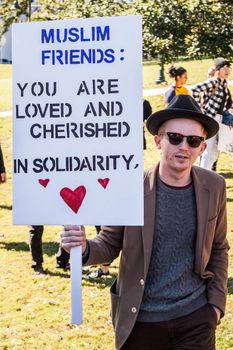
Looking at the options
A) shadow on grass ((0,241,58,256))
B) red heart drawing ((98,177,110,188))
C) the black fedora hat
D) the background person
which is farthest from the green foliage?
red heart drawing ((98,177,110,188))

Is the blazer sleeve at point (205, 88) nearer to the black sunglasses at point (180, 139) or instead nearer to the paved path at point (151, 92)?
the black sunglasses at point (180, 139)

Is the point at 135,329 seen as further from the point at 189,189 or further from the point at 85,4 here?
the point at 85,4

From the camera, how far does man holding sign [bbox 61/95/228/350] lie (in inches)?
125

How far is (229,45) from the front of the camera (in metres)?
9.76

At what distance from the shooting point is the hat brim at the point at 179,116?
3260 millimetres

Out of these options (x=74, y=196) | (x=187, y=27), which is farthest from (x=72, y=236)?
(x=187, y=27)

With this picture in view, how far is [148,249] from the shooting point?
3152 mm

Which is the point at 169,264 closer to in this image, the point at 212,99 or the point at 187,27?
the point at 212,99

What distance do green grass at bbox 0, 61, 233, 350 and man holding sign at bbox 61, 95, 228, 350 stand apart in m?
2.24

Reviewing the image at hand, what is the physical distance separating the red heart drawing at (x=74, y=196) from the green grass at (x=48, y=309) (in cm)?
270

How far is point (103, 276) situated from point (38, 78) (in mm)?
4310

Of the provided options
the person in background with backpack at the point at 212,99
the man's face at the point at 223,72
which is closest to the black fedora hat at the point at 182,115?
the man's face at the point at 223,72

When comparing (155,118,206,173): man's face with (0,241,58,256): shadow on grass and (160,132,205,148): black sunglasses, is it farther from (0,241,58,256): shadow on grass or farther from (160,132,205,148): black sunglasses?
(0,241,58,256): shadow on grass

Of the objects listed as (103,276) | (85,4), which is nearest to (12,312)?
(103,276)
